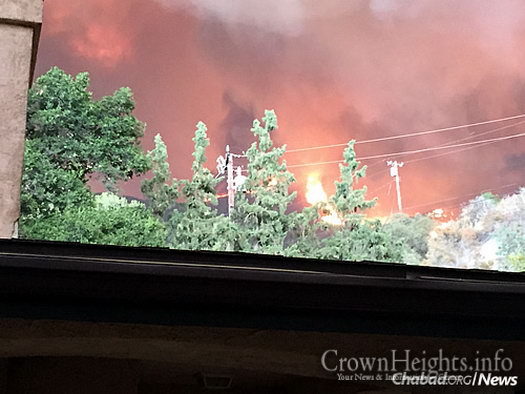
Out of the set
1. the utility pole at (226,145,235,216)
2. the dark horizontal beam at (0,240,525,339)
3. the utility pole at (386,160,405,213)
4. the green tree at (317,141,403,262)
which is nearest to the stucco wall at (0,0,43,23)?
the dark horizontal beam at (0,240,525,339)

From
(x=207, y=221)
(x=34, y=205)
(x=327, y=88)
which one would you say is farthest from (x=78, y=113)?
(x=327, y=88)

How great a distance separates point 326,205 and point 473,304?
2275 cm

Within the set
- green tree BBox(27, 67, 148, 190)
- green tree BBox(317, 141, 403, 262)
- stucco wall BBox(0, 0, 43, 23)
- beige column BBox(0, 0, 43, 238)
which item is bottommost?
beige column BBox(0, 0, 43, 238)

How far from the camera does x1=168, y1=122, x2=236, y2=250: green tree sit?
2333 cm

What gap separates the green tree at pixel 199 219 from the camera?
23.3 m

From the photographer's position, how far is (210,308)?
2631 millimetres

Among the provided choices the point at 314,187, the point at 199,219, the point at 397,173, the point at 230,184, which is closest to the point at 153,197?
the point at 199,219

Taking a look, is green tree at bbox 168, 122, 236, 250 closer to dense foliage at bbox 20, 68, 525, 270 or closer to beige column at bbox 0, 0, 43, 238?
dense foliage at bbox 20, 68, 525, 270

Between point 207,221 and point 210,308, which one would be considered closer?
point 210,308

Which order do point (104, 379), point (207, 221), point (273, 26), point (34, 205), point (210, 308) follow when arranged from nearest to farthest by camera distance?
point (210, 308)
point (104, 379)
point (34, 205)
point (207, 221)
point (273, 26)

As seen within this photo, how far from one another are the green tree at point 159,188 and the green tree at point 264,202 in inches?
83.4

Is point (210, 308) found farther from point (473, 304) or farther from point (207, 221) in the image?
point (207, 221)

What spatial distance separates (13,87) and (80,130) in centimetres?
1474

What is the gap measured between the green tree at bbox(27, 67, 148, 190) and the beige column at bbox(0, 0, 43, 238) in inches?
544
